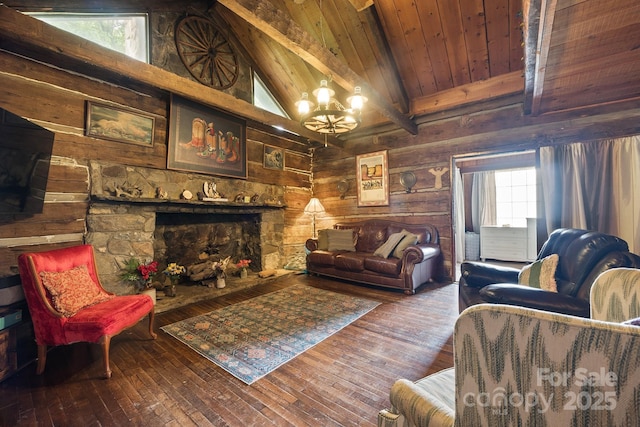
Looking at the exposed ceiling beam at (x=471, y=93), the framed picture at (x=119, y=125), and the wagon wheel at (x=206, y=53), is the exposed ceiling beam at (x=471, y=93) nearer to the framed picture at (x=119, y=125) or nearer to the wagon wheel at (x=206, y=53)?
the wagon wheel at (x=206, y=53)

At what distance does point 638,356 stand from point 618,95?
3.92 meters

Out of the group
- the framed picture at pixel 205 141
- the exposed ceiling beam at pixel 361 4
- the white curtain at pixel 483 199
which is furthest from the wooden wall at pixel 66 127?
the white curtain at pixel 483 199

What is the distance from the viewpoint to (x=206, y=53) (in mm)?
4098

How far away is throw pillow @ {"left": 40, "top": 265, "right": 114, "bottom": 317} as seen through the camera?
76.0 inches

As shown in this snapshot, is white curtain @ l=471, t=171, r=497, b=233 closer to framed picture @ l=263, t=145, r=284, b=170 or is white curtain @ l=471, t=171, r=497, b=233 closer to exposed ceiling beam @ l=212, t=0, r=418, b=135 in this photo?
exposed ceiling beam @ l=212, t=0, r=418, b=135

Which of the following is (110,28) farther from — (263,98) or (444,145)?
(444,145)

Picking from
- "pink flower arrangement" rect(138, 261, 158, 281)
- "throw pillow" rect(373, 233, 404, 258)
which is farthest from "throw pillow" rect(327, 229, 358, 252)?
"pink flower arrangement" rect(138, 261, 158, 281)

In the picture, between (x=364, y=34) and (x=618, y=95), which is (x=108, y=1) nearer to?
(x=364, y=34)

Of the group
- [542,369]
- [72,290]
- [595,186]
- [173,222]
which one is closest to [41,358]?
[72,290]

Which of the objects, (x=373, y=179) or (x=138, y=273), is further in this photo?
(x=373, y=179)

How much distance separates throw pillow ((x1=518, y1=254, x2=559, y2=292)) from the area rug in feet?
5.22

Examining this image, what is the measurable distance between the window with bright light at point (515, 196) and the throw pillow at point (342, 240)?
13.7ft

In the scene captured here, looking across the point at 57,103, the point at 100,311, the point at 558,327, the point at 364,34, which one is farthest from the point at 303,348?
the point at 364,34

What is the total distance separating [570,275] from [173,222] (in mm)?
4760
